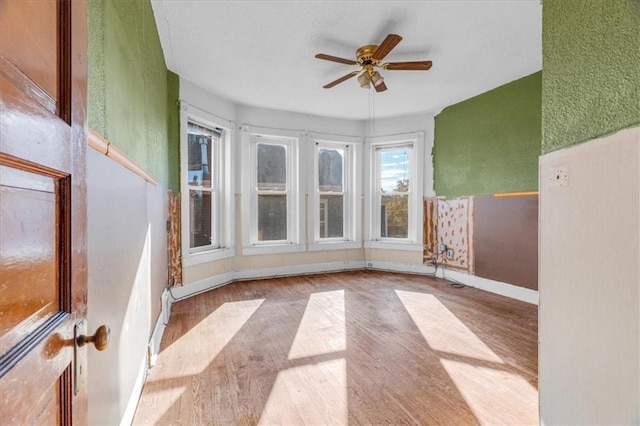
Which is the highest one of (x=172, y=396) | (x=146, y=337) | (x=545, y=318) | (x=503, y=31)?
(x=503, y=31)

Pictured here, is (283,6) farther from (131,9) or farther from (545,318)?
(545,318)

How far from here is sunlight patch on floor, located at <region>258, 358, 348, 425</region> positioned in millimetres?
1610

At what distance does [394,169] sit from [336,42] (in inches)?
108

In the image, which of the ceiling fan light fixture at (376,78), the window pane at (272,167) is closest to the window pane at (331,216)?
the window pane at (272,167)

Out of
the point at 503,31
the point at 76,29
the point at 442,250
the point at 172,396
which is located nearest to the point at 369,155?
the point at 442,250

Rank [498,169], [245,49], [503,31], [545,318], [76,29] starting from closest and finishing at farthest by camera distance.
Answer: [76,29]
[545,318]
[503,31]
[245,49]
[498,169]

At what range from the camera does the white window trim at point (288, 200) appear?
439cm

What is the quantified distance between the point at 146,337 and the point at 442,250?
3.90 metres

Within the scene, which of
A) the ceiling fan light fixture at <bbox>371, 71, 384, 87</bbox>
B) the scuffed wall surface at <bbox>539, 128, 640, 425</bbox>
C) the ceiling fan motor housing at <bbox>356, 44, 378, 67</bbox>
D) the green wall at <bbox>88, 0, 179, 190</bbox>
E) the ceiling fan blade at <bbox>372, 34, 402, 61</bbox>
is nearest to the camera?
the scuffed wall surface at <bbox>539, 128, 640, 425</bbox>

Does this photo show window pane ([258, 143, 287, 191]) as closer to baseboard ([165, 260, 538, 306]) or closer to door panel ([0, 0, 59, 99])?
baseboard ([165, 260, 538, 306])

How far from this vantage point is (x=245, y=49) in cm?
285

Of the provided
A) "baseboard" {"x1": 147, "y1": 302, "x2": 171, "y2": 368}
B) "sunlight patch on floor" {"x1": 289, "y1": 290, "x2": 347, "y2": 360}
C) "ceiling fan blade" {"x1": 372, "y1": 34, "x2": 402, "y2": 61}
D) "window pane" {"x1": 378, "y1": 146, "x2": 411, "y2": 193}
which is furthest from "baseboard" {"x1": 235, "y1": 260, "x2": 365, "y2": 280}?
"ceiling fan blade" {"x1": 372, "y1": 34, "x2": 402, "y2": 61}

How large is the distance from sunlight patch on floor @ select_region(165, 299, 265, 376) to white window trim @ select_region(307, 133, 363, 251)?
5.99 feet

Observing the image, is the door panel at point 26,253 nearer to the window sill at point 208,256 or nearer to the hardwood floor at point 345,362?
the hardwood floor at point 345,362
